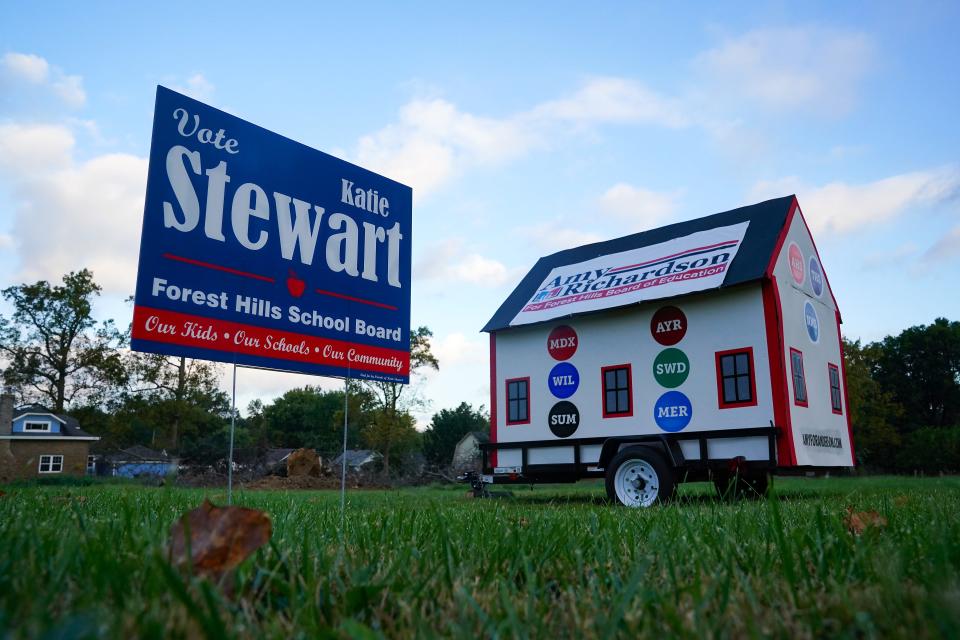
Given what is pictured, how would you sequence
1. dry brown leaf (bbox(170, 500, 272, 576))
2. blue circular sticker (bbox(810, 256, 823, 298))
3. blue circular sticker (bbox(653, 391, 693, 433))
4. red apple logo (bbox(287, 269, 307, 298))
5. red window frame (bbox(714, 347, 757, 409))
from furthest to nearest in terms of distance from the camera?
blue circular sticker (bbox(810, 256, 823, 298)), blue circular sticker (bbox(653, 391, 693, 433)), red window frame (bbox(714, 347, 757, 409)), red apple logo (bbox(287, 269, 307, 298)), dry brown leaf (bbox(170, 500, 272, 576))

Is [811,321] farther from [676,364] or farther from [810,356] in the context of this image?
[676,364]

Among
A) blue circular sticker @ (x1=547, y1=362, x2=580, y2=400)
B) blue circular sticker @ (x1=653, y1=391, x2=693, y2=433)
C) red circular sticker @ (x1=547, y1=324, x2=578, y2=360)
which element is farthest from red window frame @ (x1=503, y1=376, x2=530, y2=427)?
blue circular sticker @ (x1=653, y1=391, x2=693, y2=433)

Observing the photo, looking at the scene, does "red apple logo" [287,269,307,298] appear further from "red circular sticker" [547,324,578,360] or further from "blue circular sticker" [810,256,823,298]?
"blue circular sticker" [810,256,823,298]

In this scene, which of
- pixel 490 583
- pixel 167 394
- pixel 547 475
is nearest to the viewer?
pixel 490 583

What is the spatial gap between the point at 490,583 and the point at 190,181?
3.49 meters

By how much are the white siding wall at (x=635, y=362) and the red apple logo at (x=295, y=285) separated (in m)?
7.59

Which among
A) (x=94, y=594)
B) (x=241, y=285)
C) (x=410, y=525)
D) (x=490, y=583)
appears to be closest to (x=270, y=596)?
(x=94, y=594)

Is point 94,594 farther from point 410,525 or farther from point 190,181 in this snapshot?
point 190,181

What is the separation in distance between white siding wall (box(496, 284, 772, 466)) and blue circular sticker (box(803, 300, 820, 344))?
1.70 metres

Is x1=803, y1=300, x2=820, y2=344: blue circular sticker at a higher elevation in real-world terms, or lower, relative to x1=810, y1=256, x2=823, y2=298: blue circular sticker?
lower

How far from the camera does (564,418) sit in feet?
39.1

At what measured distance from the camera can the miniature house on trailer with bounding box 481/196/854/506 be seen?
1009 cm

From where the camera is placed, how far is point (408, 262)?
5.69 meters

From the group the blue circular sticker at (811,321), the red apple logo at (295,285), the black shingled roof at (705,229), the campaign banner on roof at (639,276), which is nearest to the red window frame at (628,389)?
the campaign banner on roof at (639,276)
